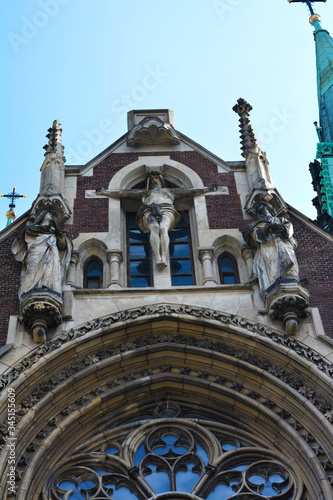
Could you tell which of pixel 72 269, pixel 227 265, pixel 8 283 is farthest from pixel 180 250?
pixel 8 283

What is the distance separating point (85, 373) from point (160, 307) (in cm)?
172

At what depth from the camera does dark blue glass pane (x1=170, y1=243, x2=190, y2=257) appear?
17125mm

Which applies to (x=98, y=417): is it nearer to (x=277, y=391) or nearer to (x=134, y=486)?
(x=134, y=486)

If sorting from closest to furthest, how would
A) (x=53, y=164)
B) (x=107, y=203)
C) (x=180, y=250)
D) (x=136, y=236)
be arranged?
(x=180, y=250) < (x=136, y=236) < (x=107, y=203) < (x=53, y=164)

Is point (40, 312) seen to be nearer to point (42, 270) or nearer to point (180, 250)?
point (42, 270)

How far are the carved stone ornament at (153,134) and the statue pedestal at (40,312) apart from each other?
18.2 ft

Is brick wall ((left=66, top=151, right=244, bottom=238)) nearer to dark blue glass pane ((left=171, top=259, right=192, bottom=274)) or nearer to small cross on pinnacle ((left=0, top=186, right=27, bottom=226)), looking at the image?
dark blue glass pane ((left=171, top=259, right=192, bottom=274))

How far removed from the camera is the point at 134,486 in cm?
1352

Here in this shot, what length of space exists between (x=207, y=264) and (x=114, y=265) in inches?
64.9

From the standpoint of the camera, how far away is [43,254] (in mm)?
15305

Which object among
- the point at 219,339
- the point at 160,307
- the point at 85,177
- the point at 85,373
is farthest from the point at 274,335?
the point at 85,177

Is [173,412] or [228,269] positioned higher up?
[228,269]

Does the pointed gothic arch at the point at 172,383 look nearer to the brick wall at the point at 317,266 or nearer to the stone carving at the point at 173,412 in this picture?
the stone carving at the point at 173,412

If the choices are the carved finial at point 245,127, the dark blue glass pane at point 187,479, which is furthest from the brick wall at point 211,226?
the dark blue glass pane at point 187,479
